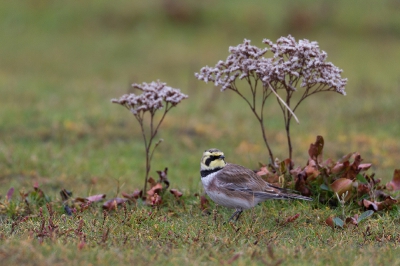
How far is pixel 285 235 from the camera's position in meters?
5.75

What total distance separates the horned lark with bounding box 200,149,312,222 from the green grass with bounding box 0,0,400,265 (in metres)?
0.25

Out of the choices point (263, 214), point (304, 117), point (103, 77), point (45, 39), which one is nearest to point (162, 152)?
point (304, 117)

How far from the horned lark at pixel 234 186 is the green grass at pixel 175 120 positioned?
253 millimetres

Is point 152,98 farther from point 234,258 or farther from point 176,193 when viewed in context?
point 234,258

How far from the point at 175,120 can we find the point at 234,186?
6852 mm

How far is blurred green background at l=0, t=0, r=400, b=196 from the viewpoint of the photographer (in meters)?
10.5

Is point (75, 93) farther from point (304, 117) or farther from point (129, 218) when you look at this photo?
point (129, 218)

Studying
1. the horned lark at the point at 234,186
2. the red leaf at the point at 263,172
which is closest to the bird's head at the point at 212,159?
the horned lark at the point at 234,186

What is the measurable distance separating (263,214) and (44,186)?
3.82m

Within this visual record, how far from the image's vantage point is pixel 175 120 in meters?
12.9

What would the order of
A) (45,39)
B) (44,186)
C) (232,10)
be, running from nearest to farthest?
(44,186), (45,39), (232,10)

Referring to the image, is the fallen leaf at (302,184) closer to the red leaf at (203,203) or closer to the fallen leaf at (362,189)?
the fallen leaf at (362,189)

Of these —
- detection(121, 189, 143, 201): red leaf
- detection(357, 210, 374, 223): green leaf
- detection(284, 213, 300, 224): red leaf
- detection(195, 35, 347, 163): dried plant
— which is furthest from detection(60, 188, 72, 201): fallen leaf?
detection(357, 210, 374, 223): green leaf

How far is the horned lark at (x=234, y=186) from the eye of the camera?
20.0 feet
